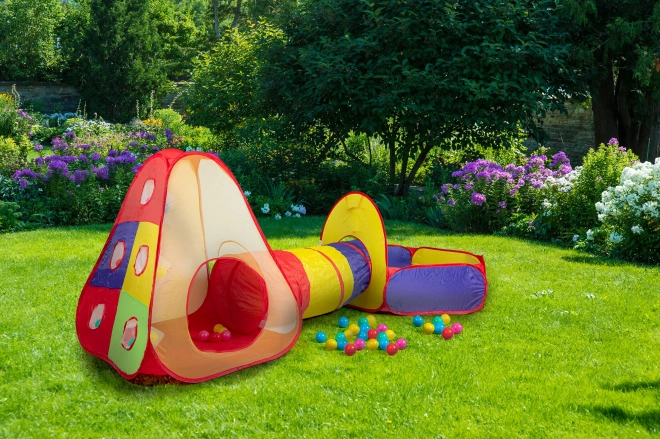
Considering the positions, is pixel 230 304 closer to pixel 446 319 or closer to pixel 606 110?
pixel 446 319

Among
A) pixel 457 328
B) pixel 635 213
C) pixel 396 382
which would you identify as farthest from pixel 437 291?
pixel 635 213

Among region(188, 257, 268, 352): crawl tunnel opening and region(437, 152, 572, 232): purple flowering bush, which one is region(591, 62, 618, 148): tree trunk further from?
region(188, 257, 268, 352): crawl tunnel opening

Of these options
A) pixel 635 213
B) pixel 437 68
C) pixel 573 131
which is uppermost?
pixel 437 68

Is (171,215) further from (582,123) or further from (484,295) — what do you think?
(582,123)

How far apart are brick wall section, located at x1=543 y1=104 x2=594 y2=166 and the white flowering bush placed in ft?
23.3

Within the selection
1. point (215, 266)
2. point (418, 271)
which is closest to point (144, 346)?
point (215, 266)

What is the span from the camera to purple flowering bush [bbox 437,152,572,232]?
26.0 feet

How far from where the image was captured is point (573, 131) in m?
13.6

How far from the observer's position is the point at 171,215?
3.93 metres

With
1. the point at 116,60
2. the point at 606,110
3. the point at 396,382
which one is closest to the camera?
the point at 396,382

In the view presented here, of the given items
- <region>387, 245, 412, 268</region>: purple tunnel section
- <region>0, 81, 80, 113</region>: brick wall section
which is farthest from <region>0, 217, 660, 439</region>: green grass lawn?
<region>0, 81, 80, 113</region>: brick wall section

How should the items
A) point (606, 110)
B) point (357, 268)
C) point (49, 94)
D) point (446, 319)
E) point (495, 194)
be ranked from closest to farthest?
point (446, 319) → point (357, 268) → point (495, 194) → point (606, 110) → point (49, 94)

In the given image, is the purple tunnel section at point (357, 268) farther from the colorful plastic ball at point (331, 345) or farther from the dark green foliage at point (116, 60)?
the dark green foliage at point (116, 60)

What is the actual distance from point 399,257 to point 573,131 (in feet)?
29.6
